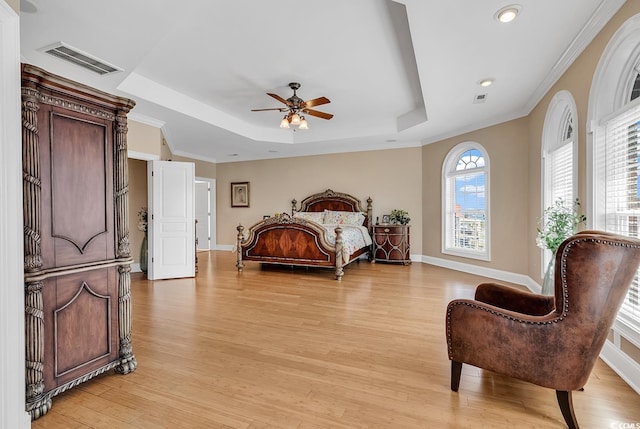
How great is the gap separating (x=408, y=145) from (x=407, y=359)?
5.40 metres

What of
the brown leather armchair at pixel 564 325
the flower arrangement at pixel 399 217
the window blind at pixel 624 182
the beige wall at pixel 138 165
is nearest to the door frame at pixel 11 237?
the brown leather armchair at pixel 564 325

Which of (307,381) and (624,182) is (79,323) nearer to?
(307,381)

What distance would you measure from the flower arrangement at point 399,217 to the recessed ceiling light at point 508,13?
15.2ft

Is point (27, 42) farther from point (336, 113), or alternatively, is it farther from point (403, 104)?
point (403, 104)

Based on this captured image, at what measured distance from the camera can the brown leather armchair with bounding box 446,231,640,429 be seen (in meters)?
1.52

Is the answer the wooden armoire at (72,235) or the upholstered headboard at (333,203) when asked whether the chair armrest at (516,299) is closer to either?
the wooden armoire at (72,235)

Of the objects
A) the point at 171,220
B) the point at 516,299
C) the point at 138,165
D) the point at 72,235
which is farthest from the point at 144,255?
A: the point at 516,299

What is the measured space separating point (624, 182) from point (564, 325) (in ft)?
5.02

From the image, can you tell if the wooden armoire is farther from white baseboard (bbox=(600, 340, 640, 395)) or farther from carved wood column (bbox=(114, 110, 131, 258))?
white baseboard (bbox=(600, 340, 640, 395))

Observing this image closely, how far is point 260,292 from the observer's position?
14.4 ft

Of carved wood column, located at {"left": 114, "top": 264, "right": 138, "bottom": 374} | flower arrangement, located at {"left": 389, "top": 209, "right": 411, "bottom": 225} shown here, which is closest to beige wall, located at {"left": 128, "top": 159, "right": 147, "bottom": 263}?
carved wood column, located at {"left": 114, "top": 264, "right": 138, "bottom": 374}

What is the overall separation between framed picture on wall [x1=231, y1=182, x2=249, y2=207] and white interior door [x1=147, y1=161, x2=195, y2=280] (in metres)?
3.19

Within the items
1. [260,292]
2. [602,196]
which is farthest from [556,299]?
[260,292]

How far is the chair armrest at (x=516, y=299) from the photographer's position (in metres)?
2.19
